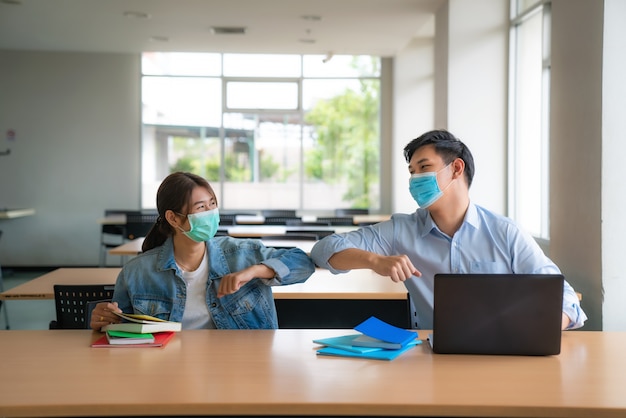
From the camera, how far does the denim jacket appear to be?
2354mm

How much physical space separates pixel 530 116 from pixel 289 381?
4788mm

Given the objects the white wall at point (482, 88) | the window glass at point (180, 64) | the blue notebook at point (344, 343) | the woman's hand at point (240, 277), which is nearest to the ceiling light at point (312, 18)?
the white wall at point (482, 88)

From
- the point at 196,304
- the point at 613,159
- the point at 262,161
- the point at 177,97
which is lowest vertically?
the point at 196,304

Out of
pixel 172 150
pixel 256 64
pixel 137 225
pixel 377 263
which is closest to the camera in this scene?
pixel 377 263

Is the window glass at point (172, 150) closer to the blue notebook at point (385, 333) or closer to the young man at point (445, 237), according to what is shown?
the young man at point (445, 237)

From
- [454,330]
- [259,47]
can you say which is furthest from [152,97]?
[454,330]

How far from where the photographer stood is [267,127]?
33.0 feet

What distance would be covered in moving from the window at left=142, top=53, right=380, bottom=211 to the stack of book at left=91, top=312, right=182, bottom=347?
7.96 meters

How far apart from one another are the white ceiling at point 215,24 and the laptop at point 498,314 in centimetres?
528

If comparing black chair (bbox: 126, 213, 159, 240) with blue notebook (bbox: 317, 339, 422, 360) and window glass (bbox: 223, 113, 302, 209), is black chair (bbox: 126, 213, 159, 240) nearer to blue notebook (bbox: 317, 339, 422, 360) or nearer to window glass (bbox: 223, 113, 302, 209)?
window glass (bbox: 223, 113, 302, 209)

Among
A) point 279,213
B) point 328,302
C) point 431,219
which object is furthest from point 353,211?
point 431,219

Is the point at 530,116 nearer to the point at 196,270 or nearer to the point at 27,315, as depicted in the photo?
the point at 196,270

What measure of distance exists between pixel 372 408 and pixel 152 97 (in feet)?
29.3

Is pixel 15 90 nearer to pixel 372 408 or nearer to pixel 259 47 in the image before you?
pixel 259 47
